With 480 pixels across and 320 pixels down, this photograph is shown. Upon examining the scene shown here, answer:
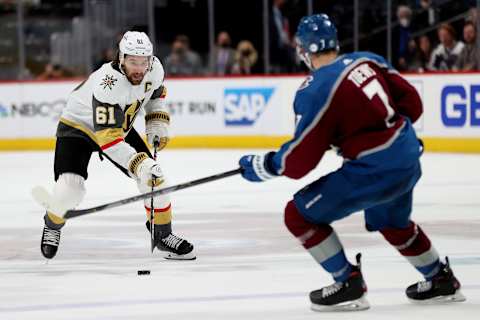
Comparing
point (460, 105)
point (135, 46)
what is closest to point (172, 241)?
point (135, 46)

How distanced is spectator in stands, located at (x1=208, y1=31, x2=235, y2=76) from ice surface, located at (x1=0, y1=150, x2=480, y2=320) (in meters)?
3.76

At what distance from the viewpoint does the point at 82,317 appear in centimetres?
405

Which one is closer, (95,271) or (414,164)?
(414,164)

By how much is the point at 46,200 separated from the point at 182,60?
7708 mm

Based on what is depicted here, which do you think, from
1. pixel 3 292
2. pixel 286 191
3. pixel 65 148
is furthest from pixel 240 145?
→ pixel 3 292

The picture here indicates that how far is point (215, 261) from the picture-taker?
17.8ft

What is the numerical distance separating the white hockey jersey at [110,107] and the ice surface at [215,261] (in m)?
0.57

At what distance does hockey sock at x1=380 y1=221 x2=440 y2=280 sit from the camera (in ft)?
13.6

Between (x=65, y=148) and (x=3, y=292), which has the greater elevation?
(x=65, y=148)

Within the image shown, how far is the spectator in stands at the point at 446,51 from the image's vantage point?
11758 mm

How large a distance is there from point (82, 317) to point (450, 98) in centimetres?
786

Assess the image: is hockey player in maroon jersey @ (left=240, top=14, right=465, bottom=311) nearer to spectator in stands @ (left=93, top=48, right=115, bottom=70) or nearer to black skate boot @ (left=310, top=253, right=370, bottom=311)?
black skate boot @ (left=310, top=253, right=370, bottom=311)

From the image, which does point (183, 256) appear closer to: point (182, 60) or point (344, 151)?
point (344, 151)

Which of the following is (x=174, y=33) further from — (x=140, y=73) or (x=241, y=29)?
(x=140, y=73)
